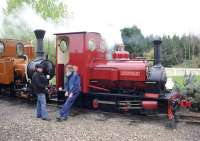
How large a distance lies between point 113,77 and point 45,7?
42.8 ft

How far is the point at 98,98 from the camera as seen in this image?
37.9ft

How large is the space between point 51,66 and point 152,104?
4581 millimetres

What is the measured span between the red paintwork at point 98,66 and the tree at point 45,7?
1004 cm

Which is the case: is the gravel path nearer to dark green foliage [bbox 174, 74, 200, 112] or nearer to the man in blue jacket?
the man in blue jacket

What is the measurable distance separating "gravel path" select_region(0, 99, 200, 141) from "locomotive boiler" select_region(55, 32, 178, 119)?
452mm

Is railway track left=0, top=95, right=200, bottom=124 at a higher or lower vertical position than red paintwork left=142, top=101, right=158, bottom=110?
lower

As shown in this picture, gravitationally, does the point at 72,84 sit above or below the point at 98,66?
below

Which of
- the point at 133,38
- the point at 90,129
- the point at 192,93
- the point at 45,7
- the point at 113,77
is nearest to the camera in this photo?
the point at 90,129

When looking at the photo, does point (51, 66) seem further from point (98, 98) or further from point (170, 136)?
point (170, 136)

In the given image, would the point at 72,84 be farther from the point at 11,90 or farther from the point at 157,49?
the point at 11,90

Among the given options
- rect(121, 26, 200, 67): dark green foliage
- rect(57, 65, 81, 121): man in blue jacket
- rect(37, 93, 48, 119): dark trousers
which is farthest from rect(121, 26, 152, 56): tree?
rect(121, 26, 200, 67): dark green foliage

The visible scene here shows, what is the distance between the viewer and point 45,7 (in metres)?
23.0

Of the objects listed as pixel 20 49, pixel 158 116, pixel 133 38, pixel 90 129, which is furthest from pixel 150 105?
pixel 20 49

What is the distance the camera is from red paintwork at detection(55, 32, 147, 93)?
10.9 meters
